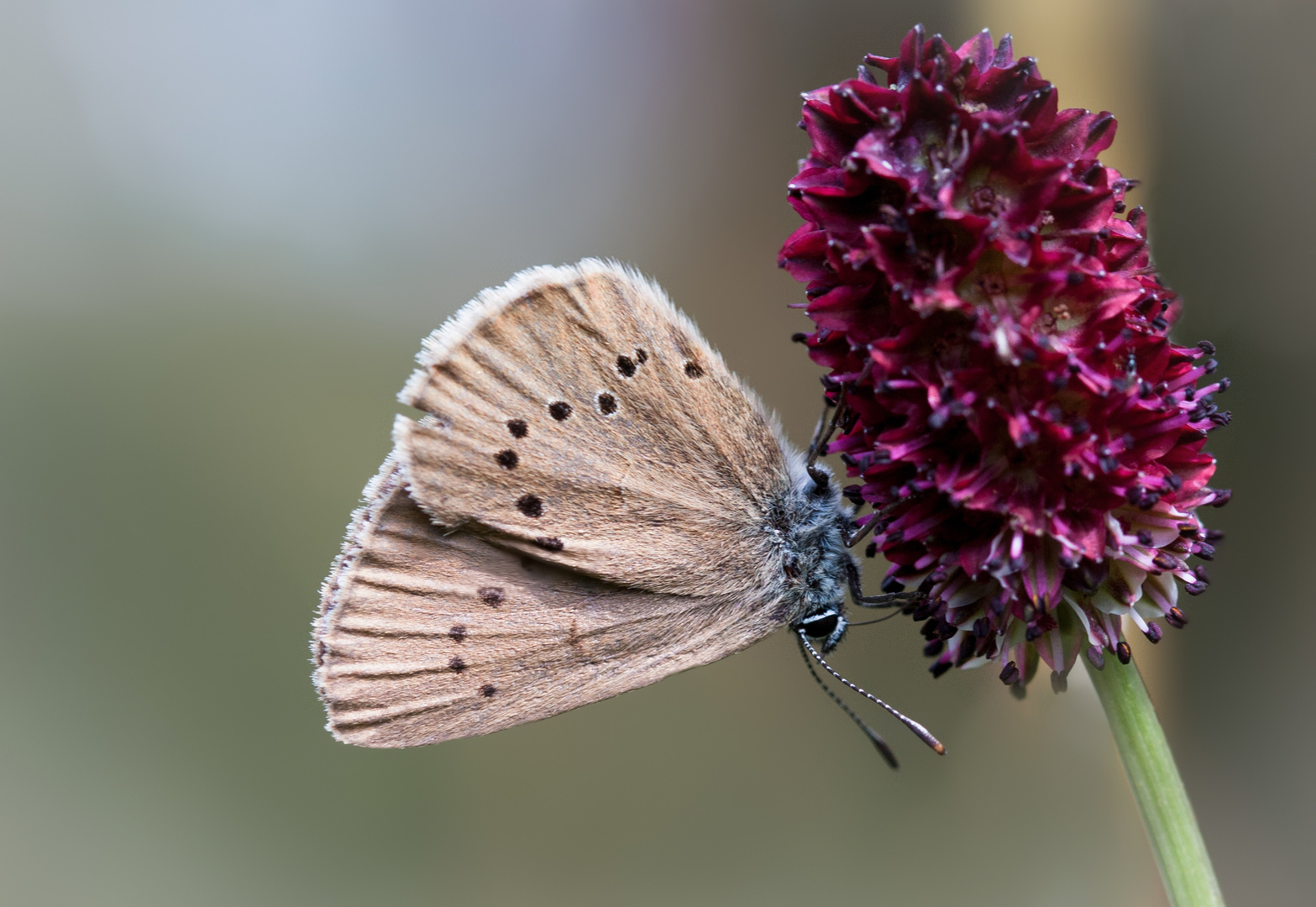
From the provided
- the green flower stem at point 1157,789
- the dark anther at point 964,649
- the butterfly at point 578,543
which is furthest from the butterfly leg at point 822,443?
the green flower stem at point 1157,789

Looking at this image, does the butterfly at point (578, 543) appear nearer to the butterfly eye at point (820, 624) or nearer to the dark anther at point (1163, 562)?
the butterfly eye at point (820, 624)

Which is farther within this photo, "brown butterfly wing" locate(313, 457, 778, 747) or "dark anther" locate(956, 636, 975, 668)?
"brown butterfly wing" locate(313, 457, 778, 747)

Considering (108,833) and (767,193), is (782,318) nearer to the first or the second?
(767,193)

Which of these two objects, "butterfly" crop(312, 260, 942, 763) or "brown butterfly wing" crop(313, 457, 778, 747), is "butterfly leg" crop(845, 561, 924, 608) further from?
"brown butterfly wing" crop(313, 457, 778, 747)

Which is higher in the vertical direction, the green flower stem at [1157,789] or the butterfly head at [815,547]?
the butterfly head at [815,547]

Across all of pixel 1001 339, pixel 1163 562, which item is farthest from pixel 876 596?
pixel 1001 339

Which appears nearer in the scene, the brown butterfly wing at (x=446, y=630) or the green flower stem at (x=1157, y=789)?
the green flower stem at (x=1157, y=789)

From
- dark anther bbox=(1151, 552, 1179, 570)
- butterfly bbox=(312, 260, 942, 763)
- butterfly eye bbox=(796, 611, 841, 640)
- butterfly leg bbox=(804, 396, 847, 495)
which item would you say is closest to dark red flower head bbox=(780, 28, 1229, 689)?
dark anther bbox=(1151, 552, 1179, 570)
